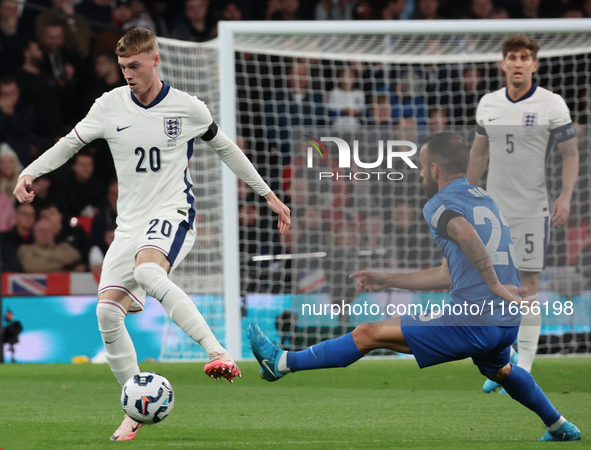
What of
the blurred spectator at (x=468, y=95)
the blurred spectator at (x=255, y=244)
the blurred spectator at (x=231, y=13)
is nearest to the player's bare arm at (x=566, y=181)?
the blurred spectator at (x=468, y=95)

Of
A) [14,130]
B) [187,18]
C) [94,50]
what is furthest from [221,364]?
[187,18]

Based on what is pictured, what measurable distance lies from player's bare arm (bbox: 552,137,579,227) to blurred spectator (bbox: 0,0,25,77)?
6944 millimetres

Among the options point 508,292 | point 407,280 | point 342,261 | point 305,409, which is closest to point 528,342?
point 305,409

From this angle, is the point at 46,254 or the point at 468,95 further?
the point at 468,95

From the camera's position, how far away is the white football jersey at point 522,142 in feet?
19.9

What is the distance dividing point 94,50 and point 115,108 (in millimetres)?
6484

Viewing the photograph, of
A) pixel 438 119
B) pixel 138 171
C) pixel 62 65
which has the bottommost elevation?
pixel 138 171

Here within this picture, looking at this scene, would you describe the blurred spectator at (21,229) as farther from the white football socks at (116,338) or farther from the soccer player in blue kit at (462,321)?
the soccer player in blue kit at (462,321)

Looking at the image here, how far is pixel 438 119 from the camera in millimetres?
9102

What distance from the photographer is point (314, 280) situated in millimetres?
8539

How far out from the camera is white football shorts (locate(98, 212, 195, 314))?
4.08 m

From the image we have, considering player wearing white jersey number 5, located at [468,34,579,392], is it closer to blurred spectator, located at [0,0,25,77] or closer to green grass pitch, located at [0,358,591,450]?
green grass pitch, located at [0,358,591,450]

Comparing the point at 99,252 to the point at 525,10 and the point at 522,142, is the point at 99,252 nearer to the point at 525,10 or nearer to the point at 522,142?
the point at 522,142

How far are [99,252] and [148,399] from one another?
5564 mm
